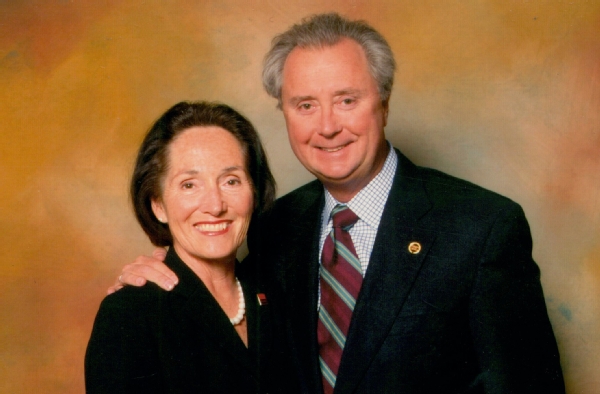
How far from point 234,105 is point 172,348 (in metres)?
1.91

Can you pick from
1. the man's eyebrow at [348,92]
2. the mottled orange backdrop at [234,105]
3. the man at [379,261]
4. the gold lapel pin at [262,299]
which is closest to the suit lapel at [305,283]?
the man at [379,261]

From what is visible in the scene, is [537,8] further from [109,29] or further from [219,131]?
[109,29]

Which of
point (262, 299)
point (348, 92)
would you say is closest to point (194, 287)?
point (262, 299)

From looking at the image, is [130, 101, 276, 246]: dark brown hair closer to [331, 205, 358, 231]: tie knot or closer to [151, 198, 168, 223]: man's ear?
[151, 198, 168, 223]: man's ear

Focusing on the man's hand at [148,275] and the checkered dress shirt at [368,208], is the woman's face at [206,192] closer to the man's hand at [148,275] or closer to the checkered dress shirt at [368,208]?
the man's hand at [148,275]

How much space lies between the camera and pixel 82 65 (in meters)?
3.82

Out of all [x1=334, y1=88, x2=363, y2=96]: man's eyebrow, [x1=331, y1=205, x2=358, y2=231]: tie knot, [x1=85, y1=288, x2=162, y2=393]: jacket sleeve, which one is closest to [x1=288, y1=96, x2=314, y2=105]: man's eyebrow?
[x1=334, y1=88, x2=363, y2=96]: man's eyebrow

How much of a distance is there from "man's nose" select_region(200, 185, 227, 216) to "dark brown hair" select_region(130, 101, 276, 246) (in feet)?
0.67

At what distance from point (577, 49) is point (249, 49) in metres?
1.93

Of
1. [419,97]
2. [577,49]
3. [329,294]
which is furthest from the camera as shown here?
[419,97]

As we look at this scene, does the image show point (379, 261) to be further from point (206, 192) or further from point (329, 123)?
point (206, 192)

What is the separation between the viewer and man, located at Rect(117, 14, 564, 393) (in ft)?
8.40

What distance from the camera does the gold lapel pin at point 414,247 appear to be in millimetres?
2680

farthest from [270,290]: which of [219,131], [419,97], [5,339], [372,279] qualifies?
[5,339]
